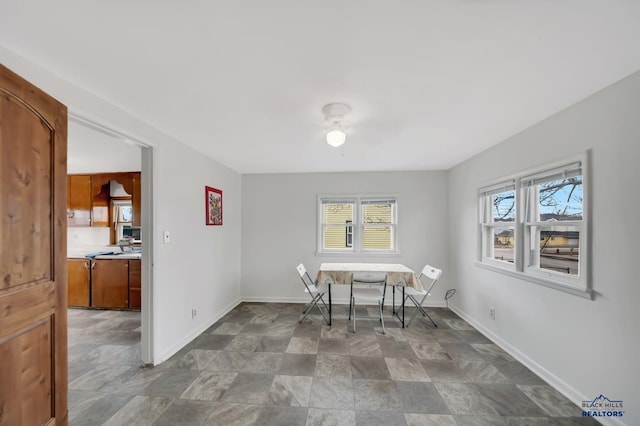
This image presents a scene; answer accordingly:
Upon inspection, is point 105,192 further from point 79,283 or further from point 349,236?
point 349,236

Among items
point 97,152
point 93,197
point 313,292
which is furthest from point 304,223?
point 93,197

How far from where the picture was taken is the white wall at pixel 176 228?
6.34 feet

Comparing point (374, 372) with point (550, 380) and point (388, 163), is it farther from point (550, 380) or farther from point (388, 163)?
point (388, 163)

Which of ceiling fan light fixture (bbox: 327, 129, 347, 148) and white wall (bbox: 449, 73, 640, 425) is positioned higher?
ceiling fan light fixture (bbox: 327, 129, 347, 148)

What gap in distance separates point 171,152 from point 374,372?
313 centimetres

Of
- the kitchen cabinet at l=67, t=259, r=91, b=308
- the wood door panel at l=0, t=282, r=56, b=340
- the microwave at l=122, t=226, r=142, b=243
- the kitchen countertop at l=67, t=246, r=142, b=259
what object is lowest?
the kitchen cabinet at l=67, t=259, r=91, b=308

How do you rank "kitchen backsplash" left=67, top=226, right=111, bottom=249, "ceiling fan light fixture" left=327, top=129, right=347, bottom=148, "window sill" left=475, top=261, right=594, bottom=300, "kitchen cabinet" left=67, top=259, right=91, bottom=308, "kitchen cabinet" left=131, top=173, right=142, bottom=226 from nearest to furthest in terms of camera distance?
"window sill" left=475, top=261, right=594, bottom=300 < "ceiling fan light fixture" left=327, top=129, right=347, bottom=148 < "kitchen cabinet" left=67, top=259, right=91, bottom=308 < "kitchen cabinet" left=131, top=173, right=142, bottom=226 < "kitchen backsplash" left=67, top=226, right=111, bottom=249

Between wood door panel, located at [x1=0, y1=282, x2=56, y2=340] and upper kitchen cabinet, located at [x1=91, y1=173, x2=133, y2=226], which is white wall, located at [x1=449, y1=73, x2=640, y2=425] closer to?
wood door panel, located at [x1=0, y1=282, x2=56, y2=340]

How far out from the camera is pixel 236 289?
4672 millimetres

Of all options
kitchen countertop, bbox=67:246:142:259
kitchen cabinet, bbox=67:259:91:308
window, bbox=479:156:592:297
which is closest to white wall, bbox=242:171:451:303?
window, bbox=479:156:592:297

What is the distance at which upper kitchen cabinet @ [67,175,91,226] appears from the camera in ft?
15.5

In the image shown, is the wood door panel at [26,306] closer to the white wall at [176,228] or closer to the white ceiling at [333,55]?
the white wall at [176,228]

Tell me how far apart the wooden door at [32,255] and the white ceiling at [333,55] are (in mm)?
390

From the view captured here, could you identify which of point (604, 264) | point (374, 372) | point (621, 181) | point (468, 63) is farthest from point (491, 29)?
point (374, 372)
